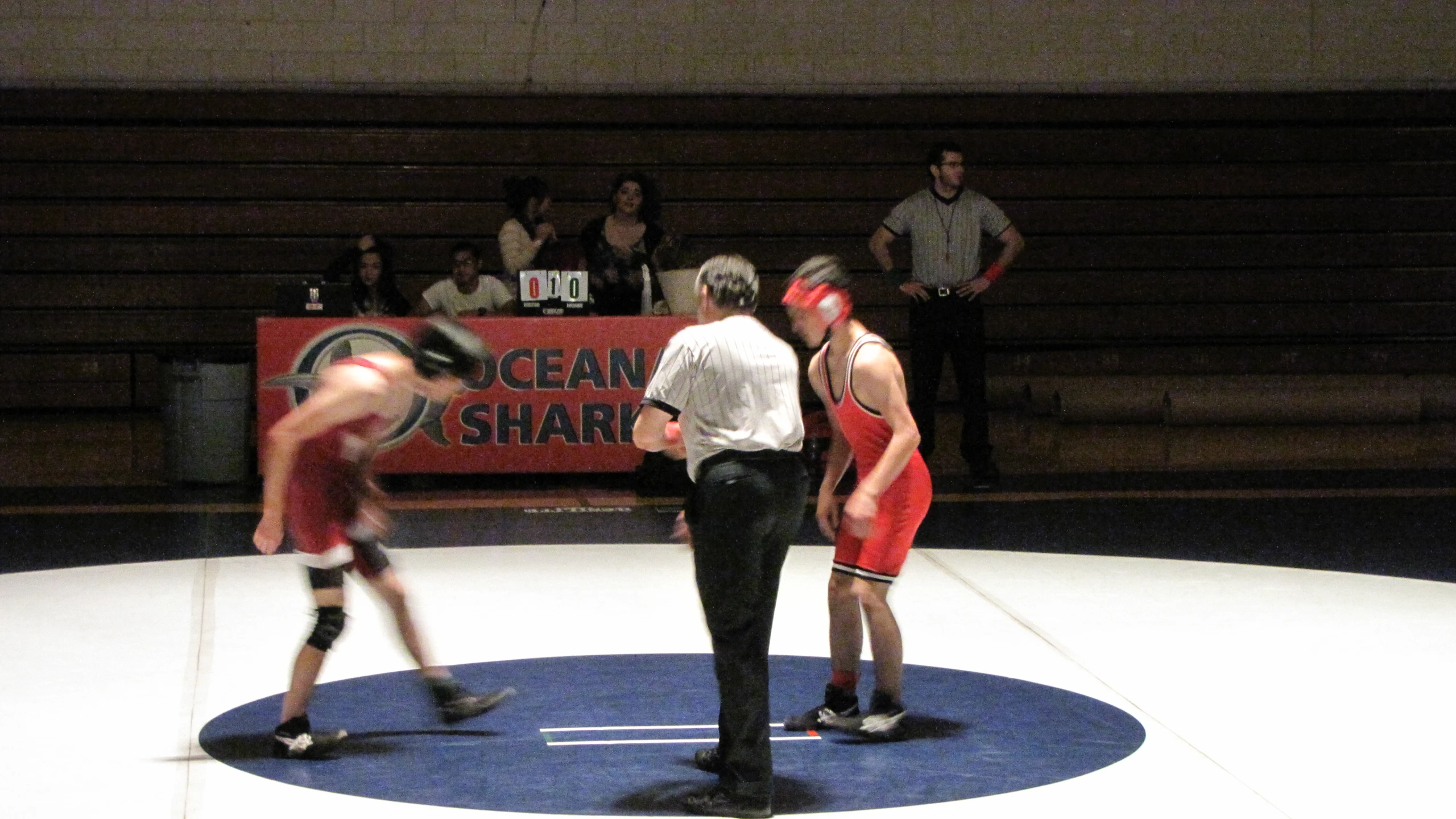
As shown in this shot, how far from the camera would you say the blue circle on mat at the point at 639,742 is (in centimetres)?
461

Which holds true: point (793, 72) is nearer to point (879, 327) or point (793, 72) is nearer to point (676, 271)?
point (879, 327)

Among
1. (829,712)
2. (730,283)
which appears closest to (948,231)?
(829,712)

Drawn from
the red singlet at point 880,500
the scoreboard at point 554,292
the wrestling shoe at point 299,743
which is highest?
the scoreboard at point 554,292

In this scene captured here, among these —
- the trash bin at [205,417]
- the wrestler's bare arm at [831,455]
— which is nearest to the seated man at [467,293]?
the trash bin at [205,417]

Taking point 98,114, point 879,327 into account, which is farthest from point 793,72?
point 98,114

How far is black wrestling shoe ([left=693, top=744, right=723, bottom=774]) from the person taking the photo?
482 cm

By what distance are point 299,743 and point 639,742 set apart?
0.97 meters

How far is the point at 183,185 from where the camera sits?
13211 mm

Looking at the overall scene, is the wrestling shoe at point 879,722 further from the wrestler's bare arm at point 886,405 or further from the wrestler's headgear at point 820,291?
the wrestler's headgear at point 820,291

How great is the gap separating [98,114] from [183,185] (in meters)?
0.78

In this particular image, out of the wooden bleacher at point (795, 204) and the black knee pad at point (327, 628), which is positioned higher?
the wooden bleacher at point (795, 204)

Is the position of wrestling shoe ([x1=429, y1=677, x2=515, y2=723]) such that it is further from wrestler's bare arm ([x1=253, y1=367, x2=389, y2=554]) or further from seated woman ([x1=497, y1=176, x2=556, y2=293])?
seated woman ([x1=497, y1=176, x2=556, y2=293])

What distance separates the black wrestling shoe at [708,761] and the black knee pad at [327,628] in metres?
1.10

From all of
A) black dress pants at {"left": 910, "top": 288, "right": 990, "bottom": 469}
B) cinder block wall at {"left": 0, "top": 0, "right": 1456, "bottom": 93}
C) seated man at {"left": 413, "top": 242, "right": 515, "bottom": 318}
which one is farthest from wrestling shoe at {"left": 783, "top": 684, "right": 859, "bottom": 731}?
cinder block wall at {"left": 0, "top": 0, "right": 1456, "bottom": 93}
